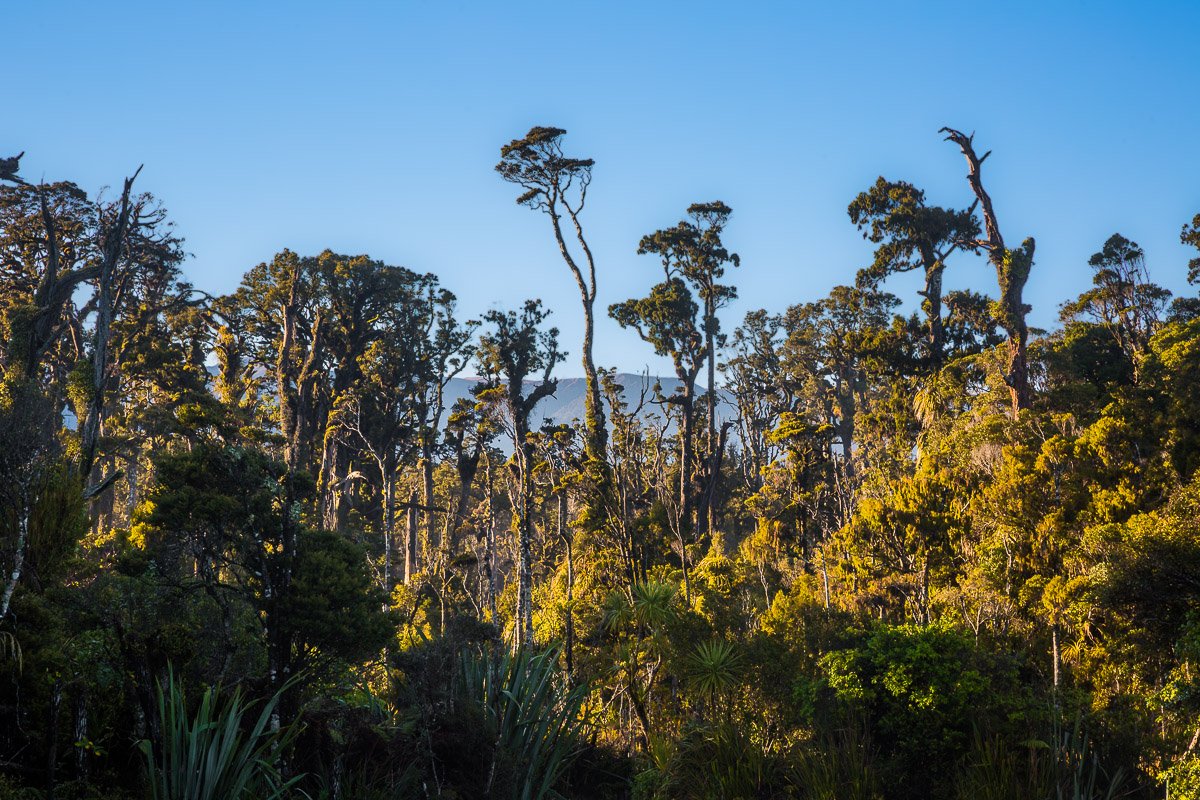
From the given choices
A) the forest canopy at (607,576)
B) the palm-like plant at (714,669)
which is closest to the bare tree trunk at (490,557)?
the forest canopy at (607,576)

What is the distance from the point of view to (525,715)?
11.7 m

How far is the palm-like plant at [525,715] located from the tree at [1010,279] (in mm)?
15876

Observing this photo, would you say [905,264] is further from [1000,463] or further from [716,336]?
[1000,463]

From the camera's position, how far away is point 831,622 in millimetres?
16609

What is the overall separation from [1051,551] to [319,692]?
14776mm

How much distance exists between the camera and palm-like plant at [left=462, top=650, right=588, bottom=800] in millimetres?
11281

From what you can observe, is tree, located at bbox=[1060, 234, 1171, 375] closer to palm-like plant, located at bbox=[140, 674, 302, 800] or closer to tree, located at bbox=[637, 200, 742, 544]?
tree, located at bbox=[637, 200, 742, 544]

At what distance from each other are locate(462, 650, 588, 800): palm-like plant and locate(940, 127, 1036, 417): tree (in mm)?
15876

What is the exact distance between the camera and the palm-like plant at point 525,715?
444 inches

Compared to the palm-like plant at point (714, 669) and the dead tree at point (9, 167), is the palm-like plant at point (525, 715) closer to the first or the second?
the palm-like plant at point (714, 669)

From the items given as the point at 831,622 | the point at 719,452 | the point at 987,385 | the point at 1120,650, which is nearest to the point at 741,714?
the point at 831,622

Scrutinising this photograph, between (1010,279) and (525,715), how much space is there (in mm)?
20294

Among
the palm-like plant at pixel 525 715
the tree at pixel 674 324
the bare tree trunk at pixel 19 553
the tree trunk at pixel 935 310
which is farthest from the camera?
the tree at pixel 674 324

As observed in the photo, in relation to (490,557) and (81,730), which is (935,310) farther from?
(81,730)
